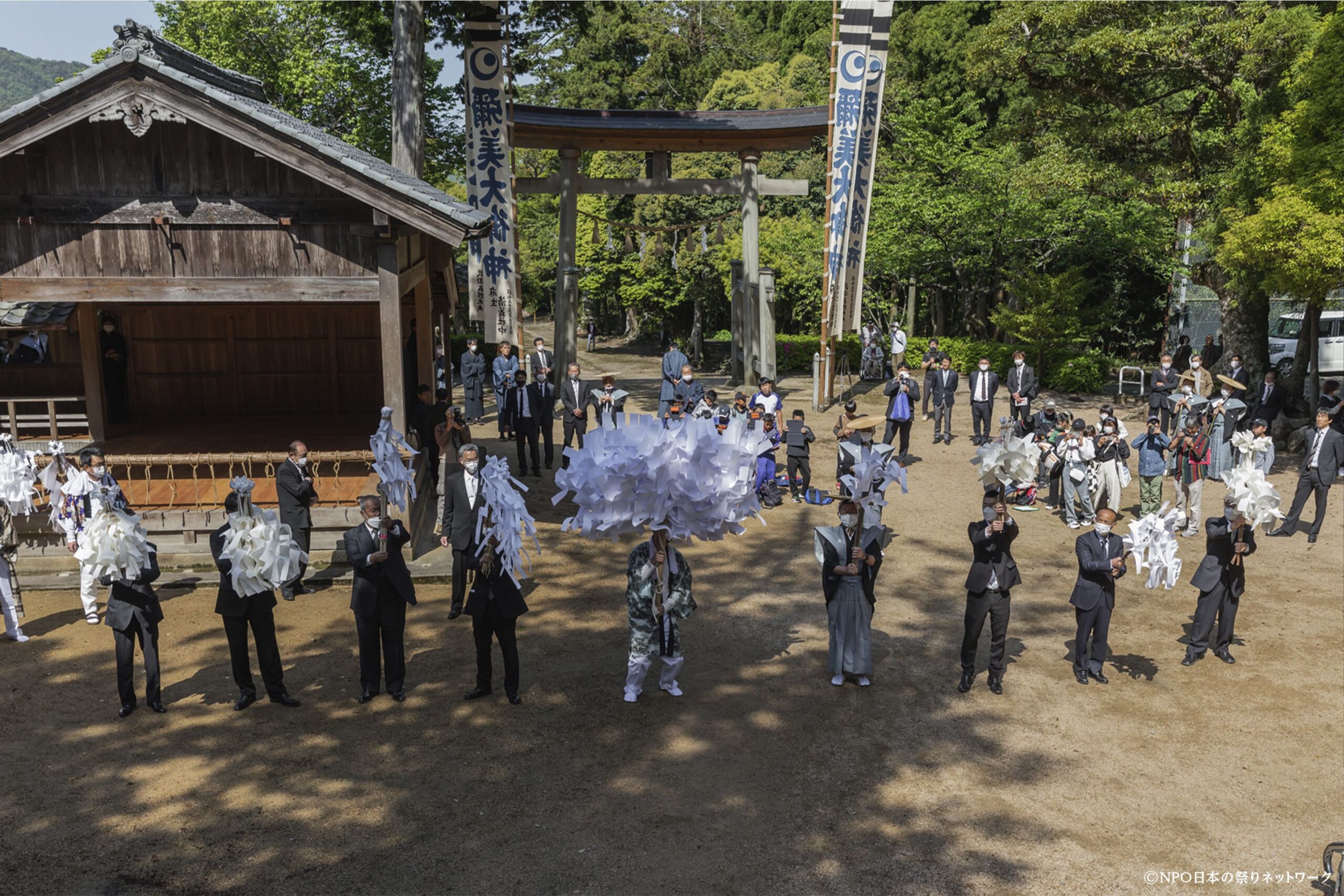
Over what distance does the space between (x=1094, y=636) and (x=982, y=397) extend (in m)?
10.1

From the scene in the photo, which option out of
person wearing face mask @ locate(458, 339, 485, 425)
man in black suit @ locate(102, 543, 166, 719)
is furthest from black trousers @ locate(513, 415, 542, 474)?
man in black suit @ locate(102, 543, 166, 719)

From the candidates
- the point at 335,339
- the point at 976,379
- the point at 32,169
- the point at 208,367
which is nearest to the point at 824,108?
the point at 976,379

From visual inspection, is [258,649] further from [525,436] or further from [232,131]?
[525,436]

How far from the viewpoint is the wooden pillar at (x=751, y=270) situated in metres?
24.6

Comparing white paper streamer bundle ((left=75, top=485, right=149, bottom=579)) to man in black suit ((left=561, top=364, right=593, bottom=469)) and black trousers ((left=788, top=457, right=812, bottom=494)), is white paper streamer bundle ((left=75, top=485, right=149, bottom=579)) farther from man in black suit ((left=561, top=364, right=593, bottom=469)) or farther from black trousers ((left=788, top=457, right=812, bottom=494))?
black trousers ((left=788, top=457, right=812, bottom=494))

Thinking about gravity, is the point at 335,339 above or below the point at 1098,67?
below

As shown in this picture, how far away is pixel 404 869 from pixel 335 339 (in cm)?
1276

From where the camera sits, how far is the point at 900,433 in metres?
18.1

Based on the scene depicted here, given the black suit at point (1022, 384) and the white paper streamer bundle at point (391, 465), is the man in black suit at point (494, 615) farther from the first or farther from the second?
the black suit at point (1022, 384)

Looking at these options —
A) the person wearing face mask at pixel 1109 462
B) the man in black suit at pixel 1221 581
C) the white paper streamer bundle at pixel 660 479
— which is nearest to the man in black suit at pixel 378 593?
the white paper streamer bundle at pixel 660 479

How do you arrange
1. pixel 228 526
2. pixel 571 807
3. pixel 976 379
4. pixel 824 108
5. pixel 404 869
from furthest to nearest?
pixel 824 108 → pixel 976 379 → pixel 228 526 → pixel 571 807 → pixel 404 869

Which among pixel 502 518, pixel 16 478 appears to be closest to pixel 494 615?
pixel 502 518

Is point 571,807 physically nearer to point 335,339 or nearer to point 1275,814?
point 1275,814

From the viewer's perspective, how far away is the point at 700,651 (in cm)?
1012
